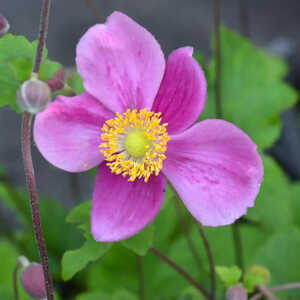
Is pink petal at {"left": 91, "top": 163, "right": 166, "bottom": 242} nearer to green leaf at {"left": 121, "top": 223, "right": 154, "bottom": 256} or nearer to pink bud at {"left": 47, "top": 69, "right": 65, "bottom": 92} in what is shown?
green leaf at {"left": 121, "top": 223, "right": 154, "bottom": 256}

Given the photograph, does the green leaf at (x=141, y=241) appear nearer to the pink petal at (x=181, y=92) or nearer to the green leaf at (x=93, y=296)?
the pink petal at (x=181, y=92)

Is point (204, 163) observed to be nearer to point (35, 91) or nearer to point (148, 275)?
point (35, 91)

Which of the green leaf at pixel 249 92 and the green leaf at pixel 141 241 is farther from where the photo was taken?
the green leaf at pixel 249 92

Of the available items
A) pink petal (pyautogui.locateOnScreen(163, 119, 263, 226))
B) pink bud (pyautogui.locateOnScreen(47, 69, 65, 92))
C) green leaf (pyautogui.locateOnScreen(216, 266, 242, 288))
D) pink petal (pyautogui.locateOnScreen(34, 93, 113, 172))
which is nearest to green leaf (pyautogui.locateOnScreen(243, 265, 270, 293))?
green leaf (pyautogui.locateOnScreen(216, 266, 242, 288))

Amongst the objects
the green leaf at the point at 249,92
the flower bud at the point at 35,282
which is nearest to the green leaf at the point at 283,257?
the green leaf at the point at 249,92

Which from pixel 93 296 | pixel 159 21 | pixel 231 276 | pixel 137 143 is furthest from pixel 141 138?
pixel 159 21

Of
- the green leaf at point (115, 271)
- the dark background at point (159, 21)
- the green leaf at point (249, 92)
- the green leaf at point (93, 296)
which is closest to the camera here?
the green leaf at point (93, 296)
